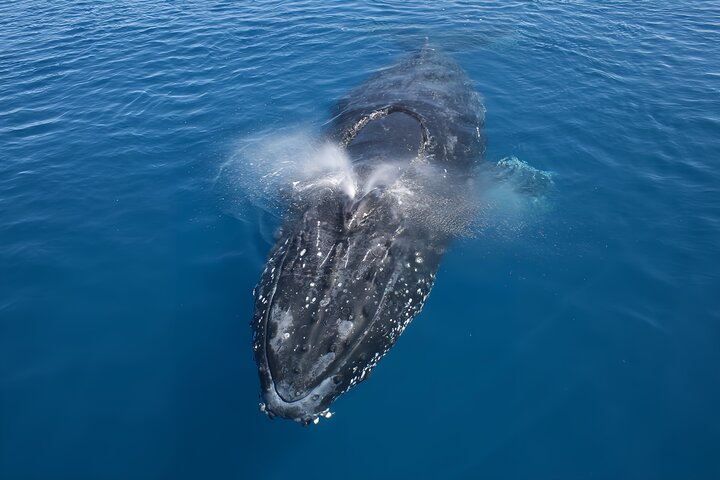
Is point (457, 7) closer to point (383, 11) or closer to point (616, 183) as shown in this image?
point (383, 11)

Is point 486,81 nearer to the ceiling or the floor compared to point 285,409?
nearer to the ceiling

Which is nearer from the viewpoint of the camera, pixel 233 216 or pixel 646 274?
pixel 646 274

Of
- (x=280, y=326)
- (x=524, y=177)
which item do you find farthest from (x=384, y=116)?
(x=280, y=326)

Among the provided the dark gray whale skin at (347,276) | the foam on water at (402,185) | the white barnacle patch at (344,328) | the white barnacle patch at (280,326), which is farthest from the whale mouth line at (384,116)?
the white barnacle patch at (280,326)

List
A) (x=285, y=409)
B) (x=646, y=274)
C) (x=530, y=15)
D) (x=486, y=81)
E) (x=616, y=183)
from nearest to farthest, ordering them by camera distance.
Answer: (x=285, y=409) → (x=646, y=274) → (x=616, y=183) → (x=486, y=81) → (x=530, y=15)

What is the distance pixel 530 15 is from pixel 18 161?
2919 centimetres

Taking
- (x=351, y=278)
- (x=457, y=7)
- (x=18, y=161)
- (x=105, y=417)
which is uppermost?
(x=457, y=7)

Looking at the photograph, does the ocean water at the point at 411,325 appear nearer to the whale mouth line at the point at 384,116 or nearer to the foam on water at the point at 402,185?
the foam on water at the point at 402,185

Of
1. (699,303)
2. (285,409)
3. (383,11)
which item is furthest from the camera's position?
(383,11)

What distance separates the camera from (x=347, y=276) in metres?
11.5

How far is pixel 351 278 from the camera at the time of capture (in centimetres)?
1148

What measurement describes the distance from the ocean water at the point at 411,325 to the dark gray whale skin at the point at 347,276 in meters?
1.52

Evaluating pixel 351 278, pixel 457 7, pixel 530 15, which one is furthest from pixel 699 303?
pixel 457 7

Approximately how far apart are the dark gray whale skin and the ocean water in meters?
1.52
